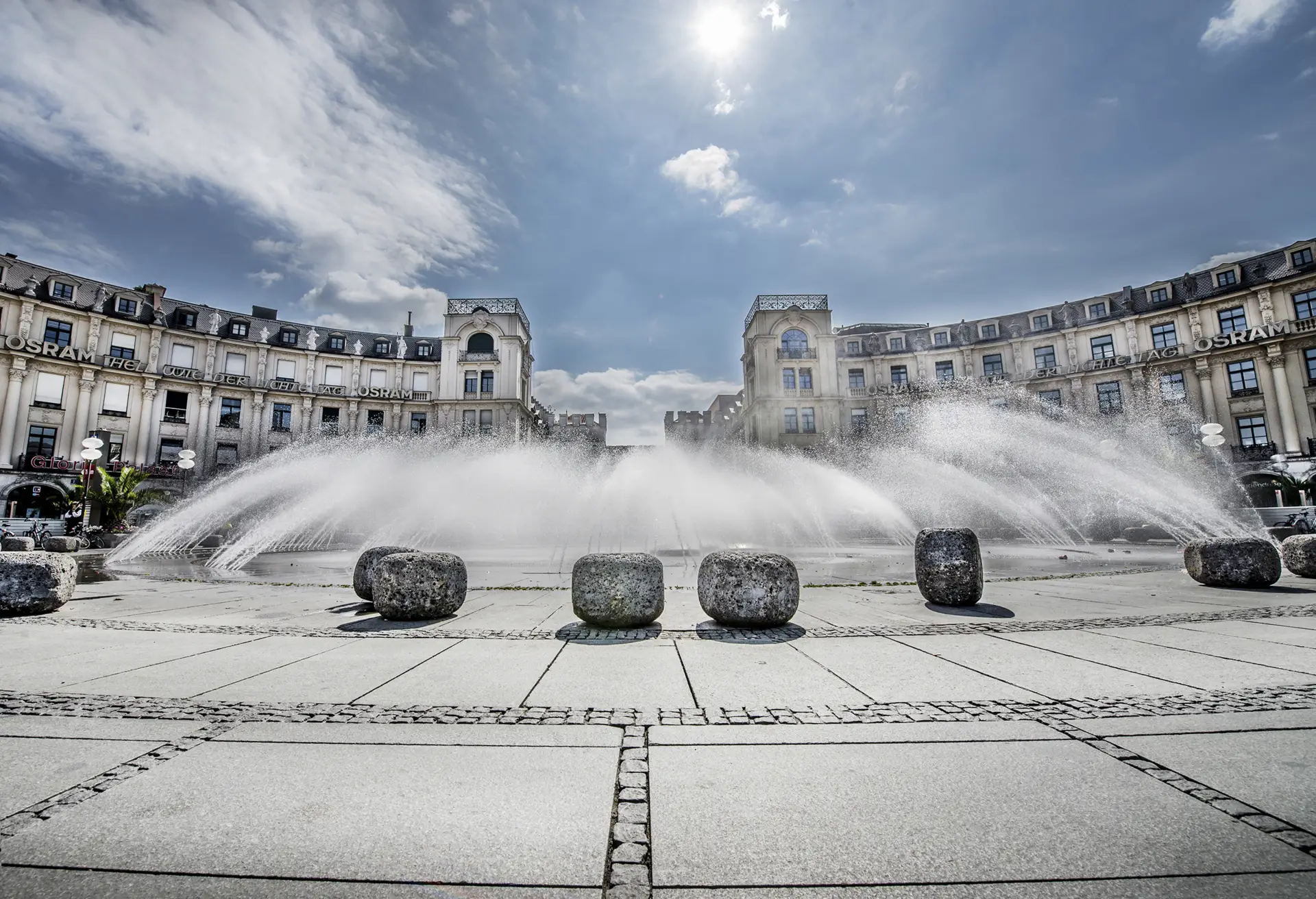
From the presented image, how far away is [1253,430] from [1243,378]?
145 inches

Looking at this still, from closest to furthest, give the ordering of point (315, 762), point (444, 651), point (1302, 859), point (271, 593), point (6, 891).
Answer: point (6, 891) < point (1302, 859) < point (315, 762) < point (444, 651) < point (271, 593)

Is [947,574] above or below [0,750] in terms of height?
above

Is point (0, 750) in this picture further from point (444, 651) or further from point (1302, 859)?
point (1302, 859)

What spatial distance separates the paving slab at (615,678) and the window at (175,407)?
5274cm

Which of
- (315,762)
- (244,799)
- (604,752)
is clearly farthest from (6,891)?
(604,752)

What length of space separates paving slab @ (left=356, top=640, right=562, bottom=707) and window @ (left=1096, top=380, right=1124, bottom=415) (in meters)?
52.2

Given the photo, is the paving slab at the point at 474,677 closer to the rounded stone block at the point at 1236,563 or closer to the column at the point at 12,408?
the rounded stone block at the point at 1236,563

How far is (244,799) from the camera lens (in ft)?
8.91

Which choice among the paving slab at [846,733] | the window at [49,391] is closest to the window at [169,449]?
the window at [49,391]

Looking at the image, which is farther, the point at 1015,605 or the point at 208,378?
the point at 208,378

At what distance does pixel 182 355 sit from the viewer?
4459cm

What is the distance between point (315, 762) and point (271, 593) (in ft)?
29.7

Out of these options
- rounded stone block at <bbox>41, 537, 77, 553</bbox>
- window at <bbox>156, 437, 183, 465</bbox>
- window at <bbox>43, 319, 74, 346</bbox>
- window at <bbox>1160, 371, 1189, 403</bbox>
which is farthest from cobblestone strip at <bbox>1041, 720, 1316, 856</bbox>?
window at <bbox>43, 319, 74, 346</bbox>

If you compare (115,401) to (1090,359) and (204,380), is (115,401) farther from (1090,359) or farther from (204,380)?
(1090,359)
